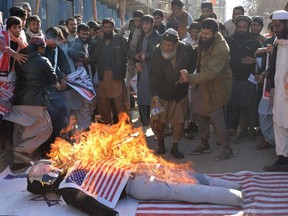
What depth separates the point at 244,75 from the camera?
685 centimetres

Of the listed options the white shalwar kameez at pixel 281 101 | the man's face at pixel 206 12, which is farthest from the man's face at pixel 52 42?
the man's face at pixel 206 12

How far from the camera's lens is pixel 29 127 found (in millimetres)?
5516

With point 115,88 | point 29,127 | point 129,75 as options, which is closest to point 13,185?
point 29,127

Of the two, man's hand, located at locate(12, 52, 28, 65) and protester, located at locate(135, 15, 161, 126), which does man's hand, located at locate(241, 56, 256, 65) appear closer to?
protester, located at locate(135, 15, 161, 126)

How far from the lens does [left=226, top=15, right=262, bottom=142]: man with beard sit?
672cm

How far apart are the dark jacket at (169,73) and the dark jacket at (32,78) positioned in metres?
1.49

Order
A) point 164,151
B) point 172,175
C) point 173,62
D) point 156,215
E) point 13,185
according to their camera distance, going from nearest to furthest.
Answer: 1. point 156,215
2. point 172,175
3. point 13,185
4. point 173,62
5. point 164,151

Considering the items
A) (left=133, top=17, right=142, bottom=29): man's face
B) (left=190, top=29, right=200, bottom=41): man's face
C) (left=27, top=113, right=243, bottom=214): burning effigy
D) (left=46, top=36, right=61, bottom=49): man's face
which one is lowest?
(left=27, top=113, right=243, bottom=214): burning effigy

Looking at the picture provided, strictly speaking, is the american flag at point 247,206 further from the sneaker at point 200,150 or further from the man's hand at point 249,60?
the man's hand at point 249,60

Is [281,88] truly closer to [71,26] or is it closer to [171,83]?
[171,83]

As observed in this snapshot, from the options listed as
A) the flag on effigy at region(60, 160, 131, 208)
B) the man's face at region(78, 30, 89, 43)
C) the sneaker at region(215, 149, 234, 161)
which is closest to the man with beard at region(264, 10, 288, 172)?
the sneaker at region(215, 149, 234, 161)

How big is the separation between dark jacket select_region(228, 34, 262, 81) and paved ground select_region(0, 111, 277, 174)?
1.15 m

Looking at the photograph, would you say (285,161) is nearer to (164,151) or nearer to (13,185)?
(164,151)

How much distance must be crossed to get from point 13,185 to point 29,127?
3.20 feet
